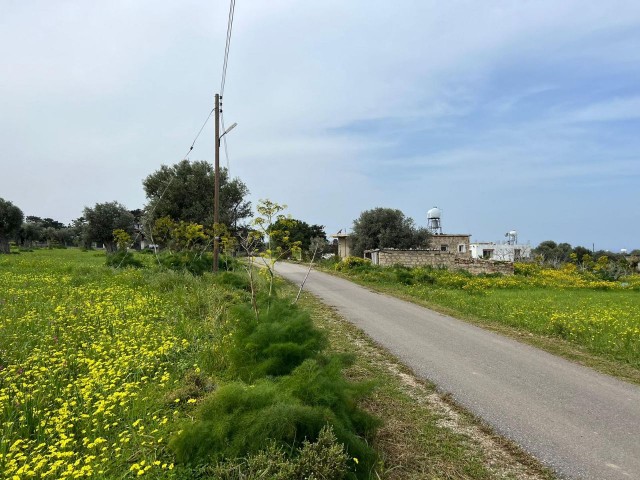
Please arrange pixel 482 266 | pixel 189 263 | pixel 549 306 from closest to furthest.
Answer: pixel 549 306
pixel 189 263
pixel 482 266

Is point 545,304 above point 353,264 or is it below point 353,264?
below

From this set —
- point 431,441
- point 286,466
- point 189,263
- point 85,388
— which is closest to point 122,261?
→ point 189,263

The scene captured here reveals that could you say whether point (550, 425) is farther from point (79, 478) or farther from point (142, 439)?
point (79, 478)

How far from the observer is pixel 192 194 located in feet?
117

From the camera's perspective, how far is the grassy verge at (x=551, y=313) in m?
7.82

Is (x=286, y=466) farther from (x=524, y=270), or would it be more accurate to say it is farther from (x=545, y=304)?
(x=524, y=270)

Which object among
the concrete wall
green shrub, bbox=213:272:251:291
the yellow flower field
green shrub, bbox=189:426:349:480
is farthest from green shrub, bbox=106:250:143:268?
the concrete wall

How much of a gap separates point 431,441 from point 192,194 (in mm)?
34007

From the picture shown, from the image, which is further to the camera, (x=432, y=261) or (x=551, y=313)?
(x=432, y=261)

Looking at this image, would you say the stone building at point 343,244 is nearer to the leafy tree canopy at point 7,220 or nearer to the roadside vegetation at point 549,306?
the roadside vegetation at point 549,306

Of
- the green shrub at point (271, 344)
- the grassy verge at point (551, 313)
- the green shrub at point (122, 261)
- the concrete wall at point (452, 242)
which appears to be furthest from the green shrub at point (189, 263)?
the concrete wall at point (452, 242)

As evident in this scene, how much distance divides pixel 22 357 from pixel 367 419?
4614 mm

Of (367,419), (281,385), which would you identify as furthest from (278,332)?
(367,419)

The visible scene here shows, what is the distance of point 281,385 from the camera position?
12.4 ft
